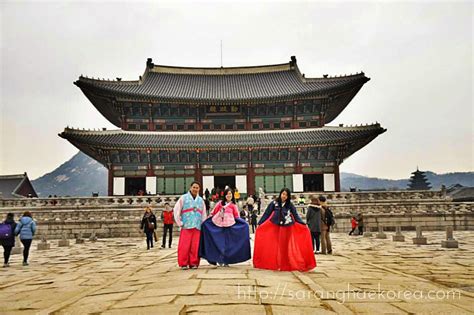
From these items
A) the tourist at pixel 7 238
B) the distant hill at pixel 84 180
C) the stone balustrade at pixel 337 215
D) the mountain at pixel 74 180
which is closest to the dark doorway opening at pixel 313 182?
the stone balustrade at pixel 337 215

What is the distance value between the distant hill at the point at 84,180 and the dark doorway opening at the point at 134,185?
377 feet

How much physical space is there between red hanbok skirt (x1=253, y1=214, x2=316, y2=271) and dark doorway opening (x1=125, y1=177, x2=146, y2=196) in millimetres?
24025

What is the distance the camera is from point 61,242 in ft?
54.6

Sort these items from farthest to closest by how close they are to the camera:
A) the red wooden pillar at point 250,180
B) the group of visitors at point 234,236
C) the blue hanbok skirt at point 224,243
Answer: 1. the red wooden pillar at point 250,180
2. the blue hanbok skirt at point 224,243
3. the group of visitors at point 234,236

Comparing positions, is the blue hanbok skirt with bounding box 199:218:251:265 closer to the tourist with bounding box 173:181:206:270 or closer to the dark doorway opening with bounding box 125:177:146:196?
the tourist with bounding box 173:181:206:270

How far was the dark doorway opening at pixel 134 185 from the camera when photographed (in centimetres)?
3089

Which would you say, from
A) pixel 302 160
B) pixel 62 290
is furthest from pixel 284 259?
pixel 302 160

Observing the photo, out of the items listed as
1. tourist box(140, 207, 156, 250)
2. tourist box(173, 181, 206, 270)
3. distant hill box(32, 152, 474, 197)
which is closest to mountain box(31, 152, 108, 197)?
distant hill box(32, 152, 474, 197)

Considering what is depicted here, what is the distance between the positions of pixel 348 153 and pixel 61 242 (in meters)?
23.5

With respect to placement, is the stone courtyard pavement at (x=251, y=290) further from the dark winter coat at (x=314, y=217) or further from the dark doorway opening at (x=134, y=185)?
the dark doorway opening at (x=134, y=185)

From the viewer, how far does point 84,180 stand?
167 meters

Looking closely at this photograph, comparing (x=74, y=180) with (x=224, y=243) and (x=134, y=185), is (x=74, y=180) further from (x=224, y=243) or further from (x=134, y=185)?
(x=224, y=243)

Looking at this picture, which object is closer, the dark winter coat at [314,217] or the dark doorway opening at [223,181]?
the dark winter coat at [314,217]

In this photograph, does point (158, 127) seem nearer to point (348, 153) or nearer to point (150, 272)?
point (348, 153)
